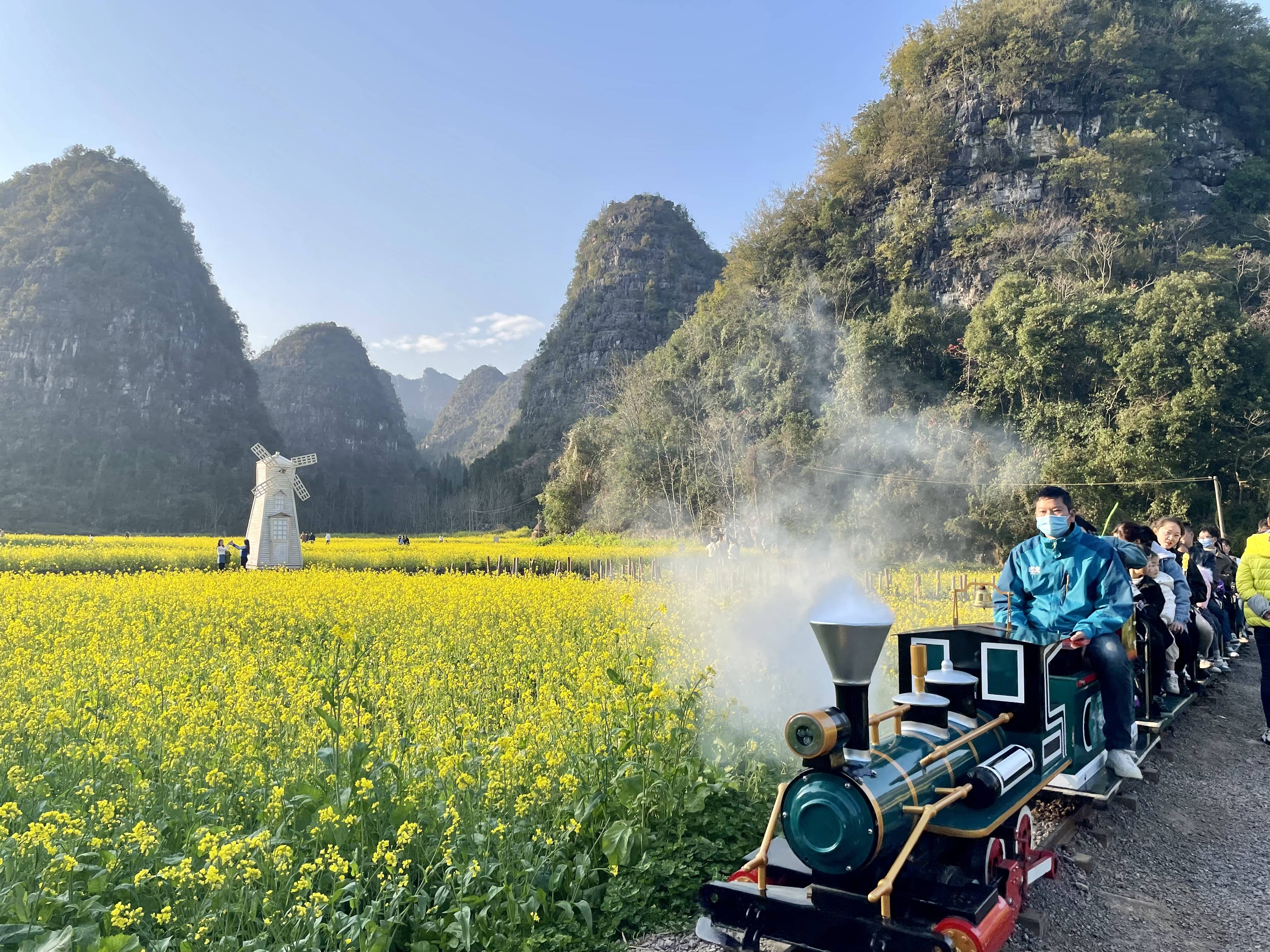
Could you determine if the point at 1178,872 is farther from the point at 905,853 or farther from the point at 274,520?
the point at 274,520

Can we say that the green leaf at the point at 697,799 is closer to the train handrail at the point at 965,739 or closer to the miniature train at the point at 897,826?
the miniature train at the point at 897,826

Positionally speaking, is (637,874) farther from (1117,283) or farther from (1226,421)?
(1117,283)

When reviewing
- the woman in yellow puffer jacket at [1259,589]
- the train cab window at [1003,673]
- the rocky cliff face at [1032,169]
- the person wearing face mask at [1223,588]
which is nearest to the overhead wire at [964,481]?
the person wearing face mask at [1223,588]

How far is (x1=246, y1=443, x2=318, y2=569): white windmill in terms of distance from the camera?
26000 mm

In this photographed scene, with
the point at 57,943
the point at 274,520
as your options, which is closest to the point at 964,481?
the point at 274,520

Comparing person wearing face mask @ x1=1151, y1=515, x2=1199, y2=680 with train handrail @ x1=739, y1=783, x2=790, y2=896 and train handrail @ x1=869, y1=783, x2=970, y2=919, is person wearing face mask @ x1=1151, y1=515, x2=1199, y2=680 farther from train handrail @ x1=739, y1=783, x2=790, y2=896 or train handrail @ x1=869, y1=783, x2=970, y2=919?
train handrail @ x1=739, y1=783, x2=790, y2=896

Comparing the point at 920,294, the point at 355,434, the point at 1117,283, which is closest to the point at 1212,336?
the point at 1117,283

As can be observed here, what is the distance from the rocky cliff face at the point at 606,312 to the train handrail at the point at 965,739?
70.5 meters

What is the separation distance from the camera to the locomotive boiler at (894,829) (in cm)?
266

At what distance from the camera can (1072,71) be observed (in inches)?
1444

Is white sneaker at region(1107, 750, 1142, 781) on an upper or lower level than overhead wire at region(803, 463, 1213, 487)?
lower

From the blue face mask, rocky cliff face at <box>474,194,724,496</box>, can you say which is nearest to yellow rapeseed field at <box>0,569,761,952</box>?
the blue face mask

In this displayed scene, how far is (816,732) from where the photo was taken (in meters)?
2.74

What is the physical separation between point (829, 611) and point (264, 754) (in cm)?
337
